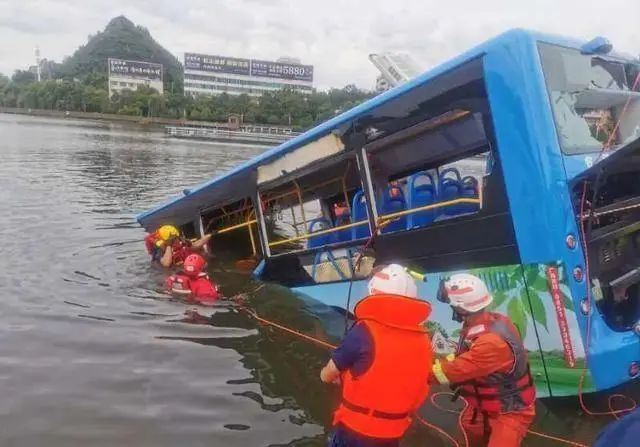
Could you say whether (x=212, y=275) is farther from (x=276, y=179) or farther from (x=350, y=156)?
(x=350, y=156)

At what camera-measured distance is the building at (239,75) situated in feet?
443

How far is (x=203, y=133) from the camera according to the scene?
6912 centimetres

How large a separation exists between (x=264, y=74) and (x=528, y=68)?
140m

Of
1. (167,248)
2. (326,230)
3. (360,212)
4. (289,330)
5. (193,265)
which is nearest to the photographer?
(360,212)

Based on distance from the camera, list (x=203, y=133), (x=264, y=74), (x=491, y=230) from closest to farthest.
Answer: (x=491, y=230), (x=203, y=133), (x=264, y=74)

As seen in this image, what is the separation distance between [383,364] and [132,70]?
468 feet

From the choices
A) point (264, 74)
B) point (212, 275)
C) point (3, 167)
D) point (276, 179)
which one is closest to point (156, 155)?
point (3, 167)

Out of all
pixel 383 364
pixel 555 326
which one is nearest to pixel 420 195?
pixel 555 326

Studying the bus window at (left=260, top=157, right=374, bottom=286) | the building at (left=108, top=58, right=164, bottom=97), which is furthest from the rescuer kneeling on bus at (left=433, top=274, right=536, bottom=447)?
the building at (left=108, top=58, right=164, bottom=97)

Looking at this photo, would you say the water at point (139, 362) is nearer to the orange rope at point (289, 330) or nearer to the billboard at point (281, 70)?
the orange rope at point (289, 330)

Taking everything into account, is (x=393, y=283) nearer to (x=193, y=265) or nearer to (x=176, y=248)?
(x=193, y=265)

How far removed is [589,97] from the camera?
564 centimetres

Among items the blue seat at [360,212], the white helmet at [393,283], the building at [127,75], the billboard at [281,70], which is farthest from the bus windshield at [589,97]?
the billboard at [281,70]

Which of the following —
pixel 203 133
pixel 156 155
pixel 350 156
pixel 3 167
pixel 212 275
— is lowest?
pixel 212 275
